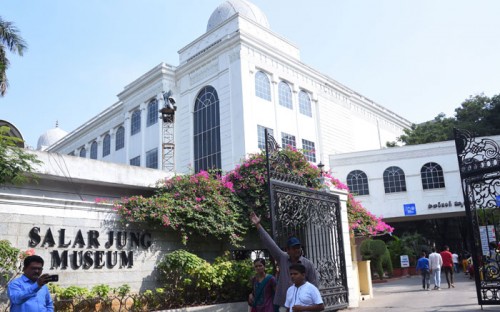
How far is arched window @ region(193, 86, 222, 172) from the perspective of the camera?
26641mm

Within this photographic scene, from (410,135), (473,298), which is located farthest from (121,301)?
(410,135)

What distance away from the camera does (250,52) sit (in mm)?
26859

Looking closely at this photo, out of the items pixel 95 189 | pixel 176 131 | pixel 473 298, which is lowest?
pixel 473 298

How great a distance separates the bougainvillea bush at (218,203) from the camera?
10.2m

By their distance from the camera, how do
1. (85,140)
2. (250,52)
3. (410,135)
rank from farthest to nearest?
(85,140), (410,135), (250,52)

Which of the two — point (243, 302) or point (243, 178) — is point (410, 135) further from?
point (243, 302)

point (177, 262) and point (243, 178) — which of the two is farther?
point (243, 178)

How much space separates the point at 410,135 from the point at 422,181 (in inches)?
361

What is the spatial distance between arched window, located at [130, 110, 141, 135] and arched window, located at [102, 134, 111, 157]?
185 inches

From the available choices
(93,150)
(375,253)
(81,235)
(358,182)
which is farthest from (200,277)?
(93,150)

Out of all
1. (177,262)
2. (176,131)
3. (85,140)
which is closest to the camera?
(177,262)

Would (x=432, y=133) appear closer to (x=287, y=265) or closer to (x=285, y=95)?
(x=285, y=95)

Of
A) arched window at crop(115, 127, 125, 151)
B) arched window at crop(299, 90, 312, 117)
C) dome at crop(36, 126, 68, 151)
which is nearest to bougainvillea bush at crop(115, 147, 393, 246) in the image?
arched window at crop(299, 90, 312, 117)

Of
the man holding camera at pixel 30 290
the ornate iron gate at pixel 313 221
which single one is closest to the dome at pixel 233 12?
the ornate iron gate at pixel 313 221
